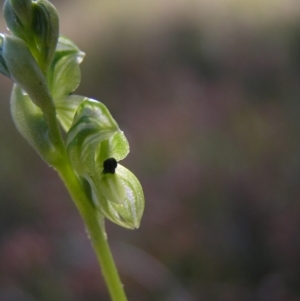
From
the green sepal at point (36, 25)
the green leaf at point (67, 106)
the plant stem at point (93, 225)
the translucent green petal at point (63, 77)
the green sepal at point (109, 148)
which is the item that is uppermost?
the green sepal at point (36, 25)

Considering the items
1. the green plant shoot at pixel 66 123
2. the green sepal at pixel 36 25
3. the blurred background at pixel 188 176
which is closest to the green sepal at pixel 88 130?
the green plant shoot at pixel 66 123

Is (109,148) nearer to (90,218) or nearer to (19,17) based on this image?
(90,218)

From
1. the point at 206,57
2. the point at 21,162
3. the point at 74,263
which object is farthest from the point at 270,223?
the point at 206,57

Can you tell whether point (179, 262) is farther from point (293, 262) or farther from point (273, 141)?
point (273, 141)

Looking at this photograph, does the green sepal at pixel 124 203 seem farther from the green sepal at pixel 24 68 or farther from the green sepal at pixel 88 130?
the green sepal at pixel 24 68

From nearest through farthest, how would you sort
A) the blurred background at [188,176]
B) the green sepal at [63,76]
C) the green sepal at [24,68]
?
the green sepal at [24,68] → the green sepal at [63,76] → the blurred background at [188,176]

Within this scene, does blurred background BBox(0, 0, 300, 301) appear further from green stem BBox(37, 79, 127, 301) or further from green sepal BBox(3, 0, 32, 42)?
green sepal BBox(3, 0, 32, 42)

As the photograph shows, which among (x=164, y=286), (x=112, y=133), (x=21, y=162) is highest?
(x=112, y=133)
